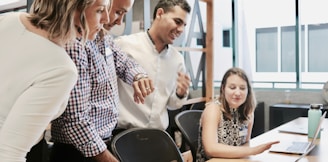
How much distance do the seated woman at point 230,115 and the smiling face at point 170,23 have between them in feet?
1.50

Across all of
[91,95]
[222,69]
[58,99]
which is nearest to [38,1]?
[58,99]

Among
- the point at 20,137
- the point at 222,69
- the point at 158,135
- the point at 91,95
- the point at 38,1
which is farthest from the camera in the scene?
the point at 222,69

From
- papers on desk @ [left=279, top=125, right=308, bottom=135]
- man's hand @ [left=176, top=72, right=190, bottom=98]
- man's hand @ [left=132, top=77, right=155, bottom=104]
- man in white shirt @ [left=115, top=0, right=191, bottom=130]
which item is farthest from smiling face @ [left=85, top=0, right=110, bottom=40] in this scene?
papers on desk @ [left=279, top=125, right=308, bottom=135]

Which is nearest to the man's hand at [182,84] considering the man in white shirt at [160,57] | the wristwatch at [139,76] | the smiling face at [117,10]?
the man in white shirt at [160,57]

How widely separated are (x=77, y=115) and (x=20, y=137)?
51cm

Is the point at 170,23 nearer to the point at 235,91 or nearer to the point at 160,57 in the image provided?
the point at 160,57

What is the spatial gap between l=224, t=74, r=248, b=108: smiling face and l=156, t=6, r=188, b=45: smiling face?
18.6 inches

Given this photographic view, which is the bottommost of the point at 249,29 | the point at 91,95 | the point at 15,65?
the point at 91,95

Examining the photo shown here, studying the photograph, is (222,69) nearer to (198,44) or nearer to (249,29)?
(249,29)

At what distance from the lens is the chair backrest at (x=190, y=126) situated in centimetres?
217

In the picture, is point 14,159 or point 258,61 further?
point 258,61

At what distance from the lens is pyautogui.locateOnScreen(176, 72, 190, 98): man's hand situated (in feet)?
6.04

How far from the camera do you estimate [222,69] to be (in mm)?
5438

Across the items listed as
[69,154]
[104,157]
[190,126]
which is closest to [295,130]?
[190,126]
